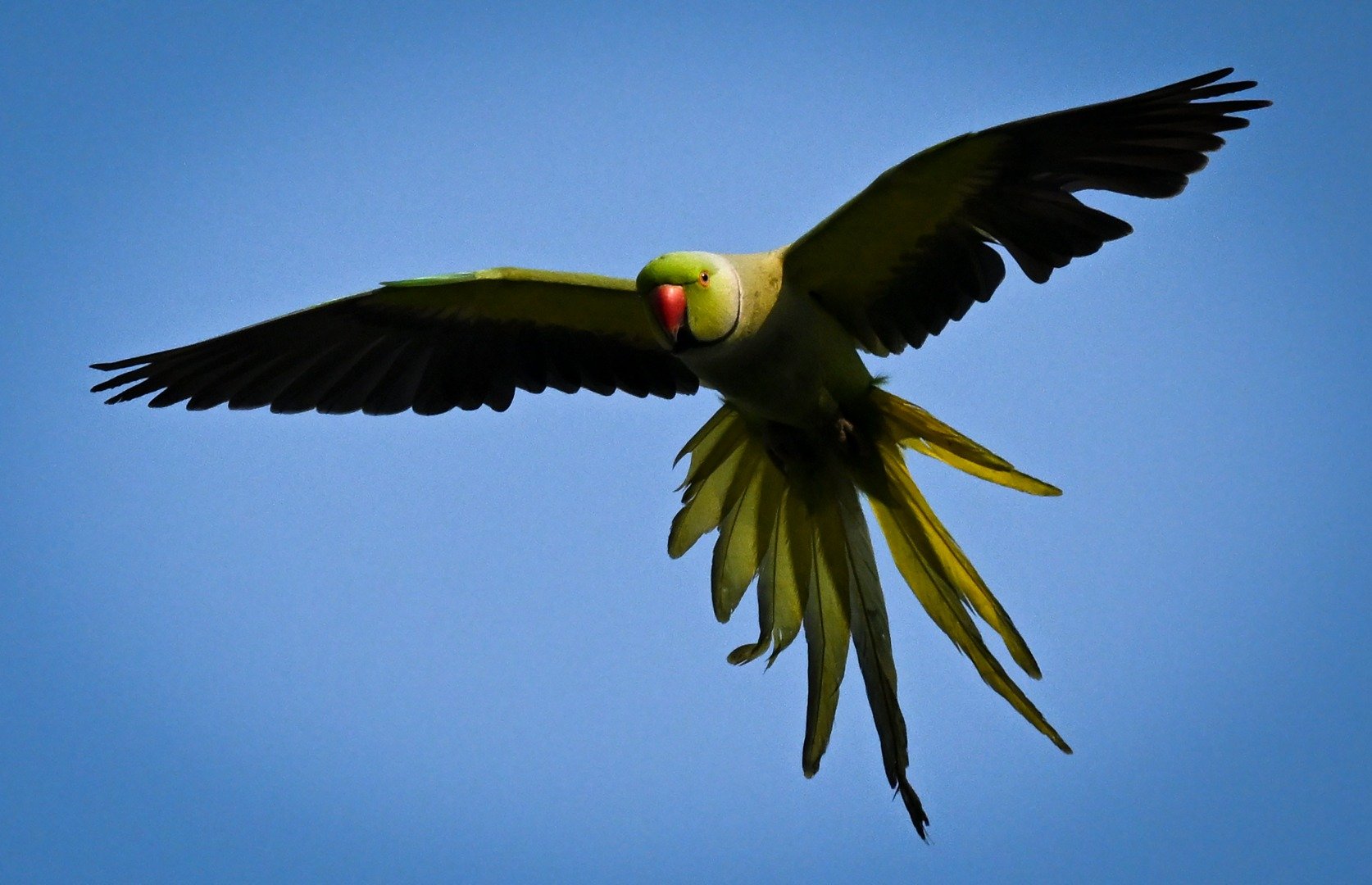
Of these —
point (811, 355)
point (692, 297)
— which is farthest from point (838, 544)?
point (692, 297)

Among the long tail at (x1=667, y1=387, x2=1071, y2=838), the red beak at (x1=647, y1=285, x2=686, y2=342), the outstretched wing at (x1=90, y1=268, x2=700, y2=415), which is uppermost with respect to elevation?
the outstretched wing at (x1=90, y1=268, x2=700, y2=415)

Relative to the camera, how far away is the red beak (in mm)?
4652

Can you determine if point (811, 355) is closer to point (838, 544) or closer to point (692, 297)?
point (692, 297)

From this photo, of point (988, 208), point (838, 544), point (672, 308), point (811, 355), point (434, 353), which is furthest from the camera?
point (434, 353)

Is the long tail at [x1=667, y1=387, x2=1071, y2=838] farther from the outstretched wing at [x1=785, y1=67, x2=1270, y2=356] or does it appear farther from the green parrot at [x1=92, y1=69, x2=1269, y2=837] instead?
the outstretched wing at [x1=785, y1=67, x2=1270, y2=356]

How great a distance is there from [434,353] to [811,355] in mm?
1620

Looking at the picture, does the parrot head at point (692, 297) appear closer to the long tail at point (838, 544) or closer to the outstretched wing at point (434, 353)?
the outstretched wing at point (434, 353)

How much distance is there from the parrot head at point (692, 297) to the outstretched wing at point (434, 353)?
578mm

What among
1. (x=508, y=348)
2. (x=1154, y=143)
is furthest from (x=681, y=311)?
(x=1154, y=143)

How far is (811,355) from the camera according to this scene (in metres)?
5.04

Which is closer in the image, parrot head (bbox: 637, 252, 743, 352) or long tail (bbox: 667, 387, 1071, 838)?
parrot head (bbox: 637, 252, 743, 352)

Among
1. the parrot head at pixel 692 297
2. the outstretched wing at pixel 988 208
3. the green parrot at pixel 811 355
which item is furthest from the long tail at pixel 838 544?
the parrot head at pixel 692 297

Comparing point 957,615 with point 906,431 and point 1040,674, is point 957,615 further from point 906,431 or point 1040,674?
point 906,431

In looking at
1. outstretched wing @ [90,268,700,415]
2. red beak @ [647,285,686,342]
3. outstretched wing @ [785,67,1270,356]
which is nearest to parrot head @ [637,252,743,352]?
red beak @ [647,285,686,342]
